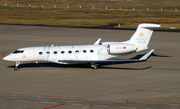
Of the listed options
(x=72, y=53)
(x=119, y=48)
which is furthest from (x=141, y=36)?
(x=72, y=53)

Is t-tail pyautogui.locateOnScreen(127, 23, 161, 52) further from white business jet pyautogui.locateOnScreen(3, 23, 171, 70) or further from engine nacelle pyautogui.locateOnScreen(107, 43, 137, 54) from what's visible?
engine nacelle pyautogui.locateOnScreen(107, 43, 137, 54)

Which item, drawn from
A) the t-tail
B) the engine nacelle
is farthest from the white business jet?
the t-tail

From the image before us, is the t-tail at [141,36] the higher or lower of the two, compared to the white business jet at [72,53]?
higher

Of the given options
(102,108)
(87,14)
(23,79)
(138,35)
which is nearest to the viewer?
(102,108)

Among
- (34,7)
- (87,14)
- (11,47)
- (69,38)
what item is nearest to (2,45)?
(11,47)

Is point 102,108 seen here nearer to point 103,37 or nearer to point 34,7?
point 103,37

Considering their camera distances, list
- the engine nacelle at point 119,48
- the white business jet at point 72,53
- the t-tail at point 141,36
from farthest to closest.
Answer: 1. the t-tail at point 141,36
2. the engine nacelle at point 119,48
3. the white business jet at point 72,53

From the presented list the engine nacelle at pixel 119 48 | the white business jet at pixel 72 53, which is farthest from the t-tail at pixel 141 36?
the engine nacelle at pixel 119 48

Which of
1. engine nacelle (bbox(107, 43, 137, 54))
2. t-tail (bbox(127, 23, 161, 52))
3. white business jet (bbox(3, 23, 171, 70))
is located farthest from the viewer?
t-tail (bbox(127, 23, 161, 52))

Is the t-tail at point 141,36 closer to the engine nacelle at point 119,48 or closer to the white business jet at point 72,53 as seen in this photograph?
the white business jet at point 72,53

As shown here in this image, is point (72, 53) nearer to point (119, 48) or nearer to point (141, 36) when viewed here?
point (119, 48)

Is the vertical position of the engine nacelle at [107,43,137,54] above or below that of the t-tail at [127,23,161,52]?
below

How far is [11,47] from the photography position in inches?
1730

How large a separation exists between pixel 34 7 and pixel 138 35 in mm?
79245
